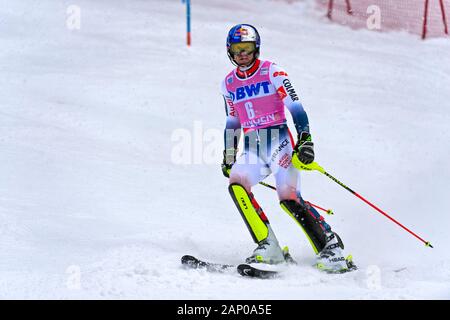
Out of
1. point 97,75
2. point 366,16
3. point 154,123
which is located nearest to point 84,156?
point 154,123

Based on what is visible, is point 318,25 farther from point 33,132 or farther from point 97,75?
point 33,132

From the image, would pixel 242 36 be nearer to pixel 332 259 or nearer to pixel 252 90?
pixel 252 90

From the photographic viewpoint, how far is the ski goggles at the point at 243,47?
5660 mm

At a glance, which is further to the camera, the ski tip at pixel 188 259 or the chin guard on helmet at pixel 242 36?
the chin guard on helmet at pixel 242 36

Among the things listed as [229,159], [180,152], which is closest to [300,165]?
[229,159]

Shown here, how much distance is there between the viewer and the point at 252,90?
19.0 feet

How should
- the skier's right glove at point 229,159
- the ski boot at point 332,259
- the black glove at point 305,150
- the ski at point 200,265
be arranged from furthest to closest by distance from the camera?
the skier's right glove at point 229,159 < the ski boot at point 332,259 < the black glove at point 305,150 < the ski at point 200,265

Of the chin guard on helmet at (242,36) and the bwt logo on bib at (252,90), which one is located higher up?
the chin guard on helmet at (242,36)

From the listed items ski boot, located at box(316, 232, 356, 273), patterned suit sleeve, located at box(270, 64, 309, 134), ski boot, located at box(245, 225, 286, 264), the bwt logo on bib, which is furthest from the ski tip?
the bwt logo on bib

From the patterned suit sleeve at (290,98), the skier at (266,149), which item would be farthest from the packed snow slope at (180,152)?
the patterned suit sleeve at (290,98)

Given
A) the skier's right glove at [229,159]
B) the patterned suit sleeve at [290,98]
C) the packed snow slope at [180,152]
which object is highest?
the patterned suit sleeve at [290,98]

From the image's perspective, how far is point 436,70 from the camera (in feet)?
44.2

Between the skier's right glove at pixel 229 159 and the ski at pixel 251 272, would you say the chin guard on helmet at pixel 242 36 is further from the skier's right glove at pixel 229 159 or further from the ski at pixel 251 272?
the ski at pixel 251 272

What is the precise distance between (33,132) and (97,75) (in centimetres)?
279
